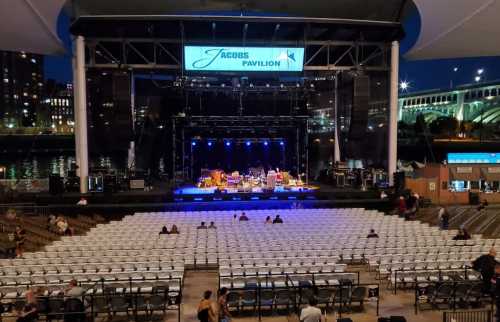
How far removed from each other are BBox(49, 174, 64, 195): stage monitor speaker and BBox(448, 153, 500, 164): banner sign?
26896 mm

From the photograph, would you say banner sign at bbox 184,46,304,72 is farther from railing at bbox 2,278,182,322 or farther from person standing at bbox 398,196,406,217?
railing at bbox 2,278,182,322

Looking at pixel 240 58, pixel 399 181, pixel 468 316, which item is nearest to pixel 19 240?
pixel 240 58

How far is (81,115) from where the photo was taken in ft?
72.7

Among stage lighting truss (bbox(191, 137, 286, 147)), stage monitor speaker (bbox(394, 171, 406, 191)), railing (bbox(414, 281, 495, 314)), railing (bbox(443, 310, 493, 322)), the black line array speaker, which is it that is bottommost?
railing (bbox(443, 310, 493, 322))

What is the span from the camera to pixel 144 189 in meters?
23.2

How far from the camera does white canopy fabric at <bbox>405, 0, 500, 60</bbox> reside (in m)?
19.1

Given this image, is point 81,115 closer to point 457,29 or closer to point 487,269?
point 487,269

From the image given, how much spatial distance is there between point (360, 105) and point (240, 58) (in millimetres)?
6718

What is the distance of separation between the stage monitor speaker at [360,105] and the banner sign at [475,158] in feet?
43.0

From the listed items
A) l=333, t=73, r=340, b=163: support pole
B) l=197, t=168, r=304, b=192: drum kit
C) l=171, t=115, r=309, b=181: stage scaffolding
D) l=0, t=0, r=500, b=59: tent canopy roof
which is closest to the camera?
l=0, t=0, r=500, b=59: tent canopy roof

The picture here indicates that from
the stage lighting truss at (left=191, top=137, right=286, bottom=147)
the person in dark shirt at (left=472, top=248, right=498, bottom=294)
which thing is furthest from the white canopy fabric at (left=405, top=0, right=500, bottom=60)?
the person in dark shirt at (left=472, top=248, right=498, bottom=294)

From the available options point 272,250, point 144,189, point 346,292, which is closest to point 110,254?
point 272,250

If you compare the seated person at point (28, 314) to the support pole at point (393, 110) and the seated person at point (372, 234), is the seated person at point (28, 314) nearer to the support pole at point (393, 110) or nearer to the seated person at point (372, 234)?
the seated person at point (372, 234)

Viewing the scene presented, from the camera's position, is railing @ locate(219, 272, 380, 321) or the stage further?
the stage
